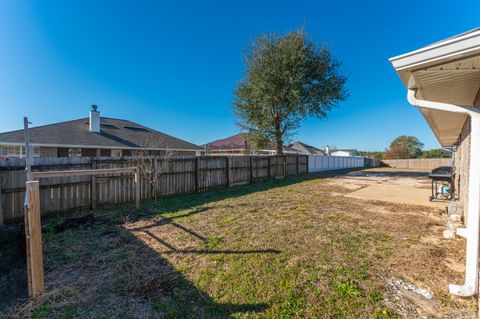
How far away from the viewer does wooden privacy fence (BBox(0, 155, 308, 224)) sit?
15.3 feet

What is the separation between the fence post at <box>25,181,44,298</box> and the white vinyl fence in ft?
62.0

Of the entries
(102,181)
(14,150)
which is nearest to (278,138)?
(102,181)

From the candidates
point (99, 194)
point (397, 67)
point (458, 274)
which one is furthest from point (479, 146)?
point (99, 194)

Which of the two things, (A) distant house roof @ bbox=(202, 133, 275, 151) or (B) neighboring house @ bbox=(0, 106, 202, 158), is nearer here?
(B) neighboring house @ bbox=(0, 106, 202, 158)

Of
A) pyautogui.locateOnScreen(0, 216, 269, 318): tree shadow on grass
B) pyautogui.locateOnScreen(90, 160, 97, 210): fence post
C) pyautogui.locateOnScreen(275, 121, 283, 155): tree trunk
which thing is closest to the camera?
pyautogui.locateOnScreen(0, 216, 269, 318): tree shadow on grass

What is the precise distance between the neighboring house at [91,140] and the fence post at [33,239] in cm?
937

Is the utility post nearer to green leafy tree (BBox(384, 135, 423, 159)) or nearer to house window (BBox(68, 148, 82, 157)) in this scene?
house window (BBox(68, 148, 82, 157))

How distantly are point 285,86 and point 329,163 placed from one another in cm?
1195

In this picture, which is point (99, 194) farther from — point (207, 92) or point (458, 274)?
point (207, 92)

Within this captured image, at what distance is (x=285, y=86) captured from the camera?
1431 centimetres

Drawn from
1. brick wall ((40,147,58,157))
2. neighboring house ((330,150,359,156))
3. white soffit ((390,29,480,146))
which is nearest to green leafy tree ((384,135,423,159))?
neighboring house ((330,150,359,156))

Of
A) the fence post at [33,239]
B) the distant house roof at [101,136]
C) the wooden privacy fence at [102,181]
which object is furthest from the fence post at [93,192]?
the distant house roof at [101,136]

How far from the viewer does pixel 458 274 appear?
8.76ft

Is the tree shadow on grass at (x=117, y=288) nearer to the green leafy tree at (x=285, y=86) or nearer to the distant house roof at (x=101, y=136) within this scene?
the distant house roof at (x=101, y=136)
